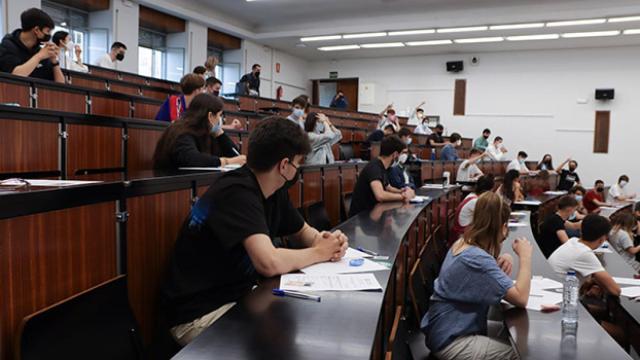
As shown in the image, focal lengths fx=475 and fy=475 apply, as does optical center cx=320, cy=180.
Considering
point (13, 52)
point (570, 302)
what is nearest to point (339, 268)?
point (570, 302)

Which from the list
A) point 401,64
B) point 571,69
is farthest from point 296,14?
point 571,69

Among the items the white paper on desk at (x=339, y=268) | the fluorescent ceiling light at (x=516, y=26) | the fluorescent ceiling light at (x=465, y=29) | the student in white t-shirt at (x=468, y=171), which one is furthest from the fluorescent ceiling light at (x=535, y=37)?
the white paper on desk at (x=339, y=268)

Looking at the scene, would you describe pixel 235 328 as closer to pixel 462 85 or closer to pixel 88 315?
pixel 88 315

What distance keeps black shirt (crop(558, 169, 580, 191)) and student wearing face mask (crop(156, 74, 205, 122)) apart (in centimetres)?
1049

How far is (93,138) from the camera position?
9.96ft

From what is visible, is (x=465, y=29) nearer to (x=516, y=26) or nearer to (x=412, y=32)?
(x=516, y=26)

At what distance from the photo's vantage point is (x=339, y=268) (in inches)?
72.2

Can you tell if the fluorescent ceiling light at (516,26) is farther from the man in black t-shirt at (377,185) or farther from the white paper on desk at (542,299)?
the white paper on desk at (542,299)

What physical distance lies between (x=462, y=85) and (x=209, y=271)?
13908mm

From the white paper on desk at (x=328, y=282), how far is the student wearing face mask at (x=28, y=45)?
312 centimetres

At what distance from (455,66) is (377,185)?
1130 cm

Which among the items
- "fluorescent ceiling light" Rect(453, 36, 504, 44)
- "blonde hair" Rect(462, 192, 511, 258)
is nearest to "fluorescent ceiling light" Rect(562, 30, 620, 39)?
"fluorescent ceiling light" Rect(453, 36, 504, 44)

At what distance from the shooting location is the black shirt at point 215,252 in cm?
165

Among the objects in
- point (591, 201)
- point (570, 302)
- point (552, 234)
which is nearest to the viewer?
point (570, 302)
